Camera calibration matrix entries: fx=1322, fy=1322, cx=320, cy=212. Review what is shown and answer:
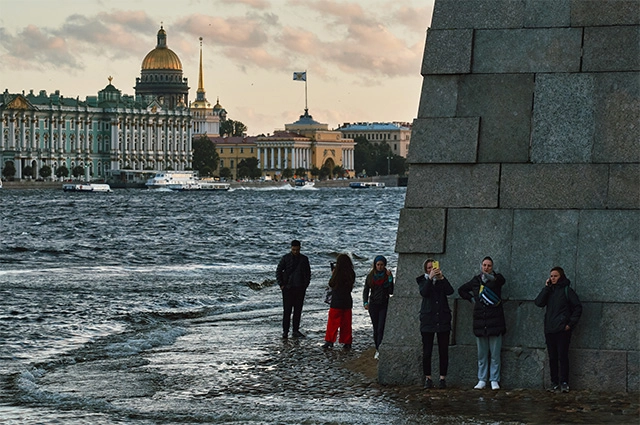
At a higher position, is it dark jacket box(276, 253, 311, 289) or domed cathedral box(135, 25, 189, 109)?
domed cathedral box(135, 25, 189, 109)

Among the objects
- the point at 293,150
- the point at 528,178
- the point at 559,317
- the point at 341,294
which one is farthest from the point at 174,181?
the point at 559,317

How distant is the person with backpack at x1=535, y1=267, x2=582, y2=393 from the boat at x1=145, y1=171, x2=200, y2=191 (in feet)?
396

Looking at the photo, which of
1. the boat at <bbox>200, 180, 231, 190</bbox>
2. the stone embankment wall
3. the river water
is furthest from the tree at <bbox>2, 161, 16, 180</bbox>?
the stone embankment wall

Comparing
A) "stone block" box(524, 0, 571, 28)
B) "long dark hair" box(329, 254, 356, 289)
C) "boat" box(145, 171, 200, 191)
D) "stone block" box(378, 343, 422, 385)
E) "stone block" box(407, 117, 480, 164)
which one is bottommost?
"boat" box(145, 171, 200, 191)

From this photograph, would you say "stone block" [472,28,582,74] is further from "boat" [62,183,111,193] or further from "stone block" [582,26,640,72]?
"boat" [62,183,111,193]

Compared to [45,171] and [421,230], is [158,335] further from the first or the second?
[45,171]

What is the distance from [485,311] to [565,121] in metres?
1.46

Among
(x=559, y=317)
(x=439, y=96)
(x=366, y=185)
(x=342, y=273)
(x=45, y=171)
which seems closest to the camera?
(x=559, y=317)

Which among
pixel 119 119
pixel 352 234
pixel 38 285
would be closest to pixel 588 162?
pixel 38 285

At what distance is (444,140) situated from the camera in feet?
31.6

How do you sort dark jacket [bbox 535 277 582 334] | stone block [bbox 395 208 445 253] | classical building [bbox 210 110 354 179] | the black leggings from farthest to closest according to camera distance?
classical building [bbox 210 110 354 179] → stone block [bbox 395 208 445 253] → the black leggings → dark jacket [bbox 535 277 582 334]

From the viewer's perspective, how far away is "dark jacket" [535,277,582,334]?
354 inches

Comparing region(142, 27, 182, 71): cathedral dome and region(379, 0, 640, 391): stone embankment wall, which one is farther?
region(142, 27, 182, 71): cathedral dome

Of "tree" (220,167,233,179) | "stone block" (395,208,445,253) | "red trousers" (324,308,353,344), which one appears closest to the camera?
"stone block" (395,208,445,253)
